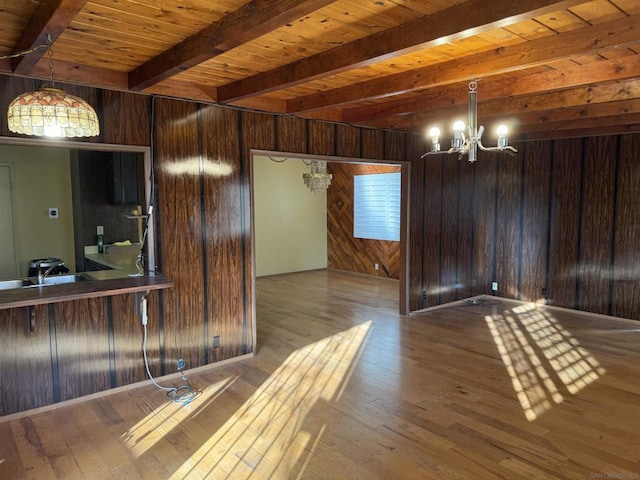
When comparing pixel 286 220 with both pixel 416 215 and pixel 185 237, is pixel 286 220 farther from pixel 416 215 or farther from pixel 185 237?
pixel 185 237

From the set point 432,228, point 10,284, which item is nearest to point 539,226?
point 432,228

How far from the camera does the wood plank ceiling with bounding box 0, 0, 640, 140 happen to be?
2.19 metres

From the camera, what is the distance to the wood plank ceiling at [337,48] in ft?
7.18

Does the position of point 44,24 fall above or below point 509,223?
above

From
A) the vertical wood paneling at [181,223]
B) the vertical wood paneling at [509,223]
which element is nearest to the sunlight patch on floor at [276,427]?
the vertical wood paneling at [181,223]

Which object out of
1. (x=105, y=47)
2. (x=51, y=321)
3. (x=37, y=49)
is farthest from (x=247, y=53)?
(x=51, y=321)

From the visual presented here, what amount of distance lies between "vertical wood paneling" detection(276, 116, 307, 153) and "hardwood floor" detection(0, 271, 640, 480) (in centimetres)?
211

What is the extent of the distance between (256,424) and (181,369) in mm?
1162

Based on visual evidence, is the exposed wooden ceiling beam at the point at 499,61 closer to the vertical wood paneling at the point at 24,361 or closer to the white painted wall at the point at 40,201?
the vertical wood paneling at the point at 24,361

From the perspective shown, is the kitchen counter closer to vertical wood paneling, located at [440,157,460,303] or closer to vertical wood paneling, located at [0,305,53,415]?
vertical wood paneling, located at [0,305,53,415]

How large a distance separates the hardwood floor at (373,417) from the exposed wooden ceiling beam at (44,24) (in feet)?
7.89

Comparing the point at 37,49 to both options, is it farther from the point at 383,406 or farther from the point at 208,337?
the point at 383,406

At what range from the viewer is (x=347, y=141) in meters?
5.14

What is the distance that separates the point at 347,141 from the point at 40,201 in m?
4.10
